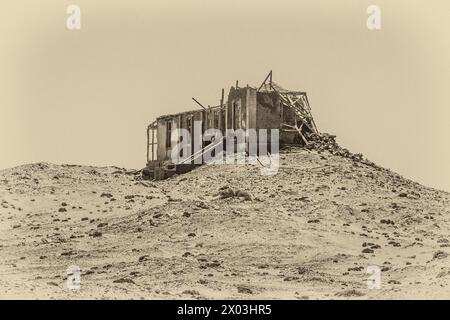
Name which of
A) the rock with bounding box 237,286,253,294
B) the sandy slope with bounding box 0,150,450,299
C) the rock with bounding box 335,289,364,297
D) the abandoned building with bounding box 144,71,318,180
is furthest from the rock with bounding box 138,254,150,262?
the abandoned building with bounding box 144,71,318,180

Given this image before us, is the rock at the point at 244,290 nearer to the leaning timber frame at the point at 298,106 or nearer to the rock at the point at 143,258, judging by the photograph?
the rock at the point at 143,258

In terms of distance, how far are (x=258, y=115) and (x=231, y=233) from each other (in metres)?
16.0

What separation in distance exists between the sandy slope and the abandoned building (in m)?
1.72

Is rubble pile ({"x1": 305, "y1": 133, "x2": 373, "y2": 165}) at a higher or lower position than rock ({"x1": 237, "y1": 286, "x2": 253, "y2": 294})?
higher

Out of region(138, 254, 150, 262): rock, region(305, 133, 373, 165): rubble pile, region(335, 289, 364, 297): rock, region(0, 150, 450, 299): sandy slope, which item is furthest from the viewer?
region(305, 133, 373, 165): rubble pile

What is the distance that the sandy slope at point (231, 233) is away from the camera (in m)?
30.4

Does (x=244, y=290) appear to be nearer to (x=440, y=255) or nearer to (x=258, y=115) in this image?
(x=440, y=255)

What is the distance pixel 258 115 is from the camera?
51938 mm

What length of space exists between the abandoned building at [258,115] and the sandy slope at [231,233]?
67.7 inches

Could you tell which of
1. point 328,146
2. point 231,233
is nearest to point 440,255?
point 231,233

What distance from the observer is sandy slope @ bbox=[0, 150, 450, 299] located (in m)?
30.4

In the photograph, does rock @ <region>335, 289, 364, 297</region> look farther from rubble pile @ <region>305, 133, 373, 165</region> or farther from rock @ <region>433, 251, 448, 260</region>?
rubble pile @ <region>305, 133, 373, 165</region>

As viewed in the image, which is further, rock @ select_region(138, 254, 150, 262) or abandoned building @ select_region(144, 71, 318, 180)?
abandoned building @ select_region(144, 71, 318, 180)
